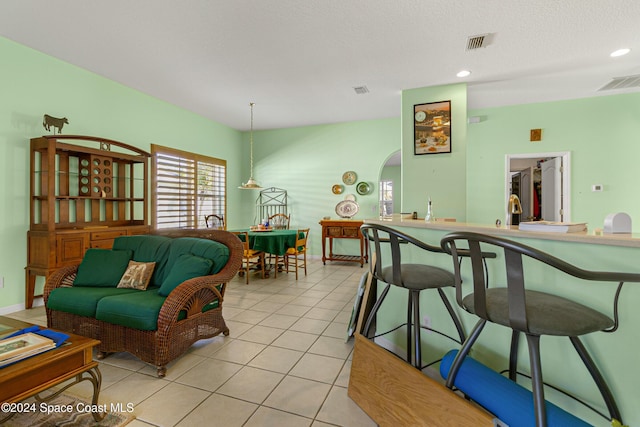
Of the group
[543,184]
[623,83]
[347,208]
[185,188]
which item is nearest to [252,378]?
[185,188]

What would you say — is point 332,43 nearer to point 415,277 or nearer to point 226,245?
point 226,245

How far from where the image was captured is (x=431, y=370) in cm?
208

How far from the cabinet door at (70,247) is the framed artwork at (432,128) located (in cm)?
453

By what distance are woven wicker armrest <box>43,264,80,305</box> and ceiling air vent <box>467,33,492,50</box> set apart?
454cm

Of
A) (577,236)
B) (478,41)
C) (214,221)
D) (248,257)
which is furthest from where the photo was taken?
(214,221)

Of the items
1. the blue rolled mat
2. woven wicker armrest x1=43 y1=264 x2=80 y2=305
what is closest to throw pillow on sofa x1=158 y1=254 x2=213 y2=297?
woven wicker armrest x1=43 y1=264 x2=80 y2=305

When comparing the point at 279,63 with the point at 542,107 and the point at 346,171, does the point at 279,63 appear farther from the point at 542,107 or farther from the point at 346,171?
the point at 542,107

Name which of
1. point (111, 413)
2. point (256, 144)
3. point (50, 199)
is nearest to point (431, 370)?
point (111, 413)

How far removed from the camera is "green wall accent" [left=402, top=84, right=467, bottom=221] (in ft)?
14.0

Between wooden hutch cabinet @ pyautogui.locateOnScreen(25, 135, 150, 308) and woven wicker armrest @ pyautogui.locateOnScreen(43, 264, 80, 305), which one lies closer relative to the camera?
woven wicker armrest @ pyautogui.locateOnScreen(43, 264, 80, 305)

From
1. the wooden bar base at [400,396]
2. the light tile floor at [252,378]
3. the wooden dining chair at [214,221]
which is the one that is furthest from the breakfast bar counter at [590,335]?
the wooden dining chair at [214,221]

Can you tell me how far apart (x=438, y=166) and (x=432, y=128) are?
0.56 metres

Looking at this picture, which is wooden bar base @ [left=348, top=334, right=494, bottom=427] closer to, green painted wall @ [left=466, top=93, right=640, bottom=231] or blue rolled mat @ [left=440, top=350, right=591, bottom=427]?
blue rolled mat @ [left=440, top=350, right=591, bottom=427]

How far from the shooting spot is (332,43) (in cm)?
323
